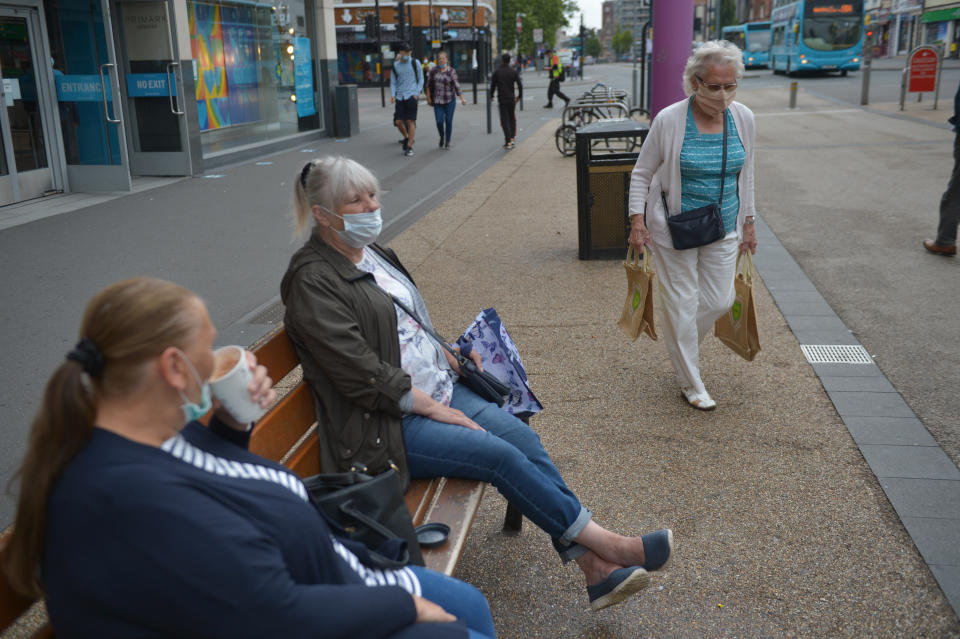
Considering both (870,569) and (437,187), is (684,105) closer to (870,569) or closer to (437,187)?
(870,569)

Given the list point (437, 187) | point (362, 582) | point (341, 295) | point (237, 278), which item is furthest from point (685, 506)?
point (437, 187)

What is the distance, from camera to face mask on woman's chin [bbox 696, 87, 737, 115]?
13.3 feet

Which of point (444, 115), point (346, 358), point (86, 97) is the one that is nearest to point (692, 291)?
point (346, 358)

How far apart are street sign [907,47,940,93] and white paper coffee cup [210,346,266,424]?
74.0ft

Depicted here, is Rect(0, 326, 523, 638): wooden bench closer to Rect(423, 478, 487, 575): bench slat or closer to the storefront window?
Rect(423, 478, 487, 575): bench slat

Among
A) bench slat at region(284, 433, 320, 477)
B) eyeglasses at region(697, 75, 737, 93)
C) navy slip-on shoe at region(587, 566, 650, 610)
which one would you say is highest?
eyeglasses at region(697, 75, 737, 93)

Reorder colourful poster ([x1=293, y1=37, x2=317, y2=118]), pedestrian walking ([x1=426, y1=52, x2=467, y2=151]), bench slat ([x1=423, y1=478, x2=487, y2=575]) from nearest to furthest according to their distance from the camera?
bench slat ([x1=423, y1=478, x2=487, y2=575]) < pedestrian walking ([x1=426, y1=52, x2=467, y2=151]) < colourful poster ([x1=293, y1=37, x2=317, y2=118])

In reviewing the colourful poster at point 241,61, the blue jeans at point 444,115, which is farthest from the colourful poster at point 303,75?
the blue jeans at point 444,115

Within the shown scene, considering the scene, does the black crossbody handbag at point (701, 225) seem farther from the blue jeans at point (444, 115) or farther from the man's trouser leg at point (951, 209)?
the blue jeans at point (444, 115)

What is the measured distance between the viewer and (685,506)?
351cm

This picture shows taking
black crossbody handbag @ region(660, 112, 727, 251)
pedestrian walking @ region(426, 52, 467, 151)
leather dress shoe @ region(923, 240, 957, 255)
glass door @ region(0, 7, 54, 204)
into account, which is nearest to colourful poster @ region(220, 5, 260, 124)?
pedestrian walking @ region(426, 52, 467, 151)

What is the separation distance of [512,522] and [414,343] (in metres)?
0.85

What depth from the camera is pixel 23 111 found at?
433 inches

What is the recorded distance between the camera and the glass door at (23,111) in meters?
10.6
